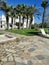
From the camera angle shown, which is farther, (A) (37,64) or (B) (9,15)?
(B) (9,15)

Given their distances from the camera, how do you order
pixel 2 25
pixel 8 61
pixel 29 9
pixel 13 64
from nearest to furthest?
pixel 13 64
pixel 8 61
pixel 29 9
pixel 2 25

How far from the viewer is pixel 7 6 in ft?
120

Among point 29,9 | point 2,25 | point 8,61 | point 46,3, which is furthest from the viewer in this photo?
point 2,25

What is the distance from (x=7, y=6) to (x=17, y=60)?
3229 cm

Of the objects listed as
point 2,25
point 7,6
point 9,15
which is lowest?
point 2,25

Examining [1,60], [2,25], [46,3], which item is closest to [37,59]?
[1,60]

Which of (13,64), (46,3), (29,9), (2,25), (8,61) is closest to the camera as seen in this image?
(13,64)

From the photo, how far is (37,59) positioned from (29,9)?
3746cm

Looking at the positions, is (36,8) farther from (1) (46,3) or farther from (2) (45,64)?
(2) (45,64)

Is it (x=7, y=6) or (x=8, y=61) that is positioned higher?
(x=7, y=6)

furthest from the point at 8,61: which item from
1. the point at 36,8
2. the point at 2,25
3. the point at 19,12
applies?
the point at 2,25

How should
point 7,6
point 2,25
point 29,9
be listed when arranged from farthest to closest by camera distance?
point 2,25, point 29,9, point 7,6

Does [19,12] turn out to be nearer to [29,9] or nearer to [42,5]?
[29,9]

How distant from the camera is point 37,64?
545cm
